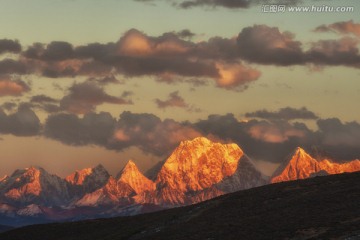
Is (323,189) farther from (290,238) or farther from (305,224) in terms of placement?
(290,238)

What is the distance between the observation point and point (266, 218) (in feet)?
367

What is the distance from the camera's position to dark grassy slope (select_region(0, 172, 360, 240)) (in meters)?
95.1

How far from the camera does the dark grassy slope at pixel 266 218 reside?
95.1 m

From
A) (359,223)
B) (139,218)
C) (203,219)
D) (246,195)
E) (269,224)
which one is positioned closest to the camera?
(359,223)

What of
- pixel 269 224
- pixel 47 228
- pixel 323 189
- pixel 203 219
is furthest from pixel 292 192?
pixel 47 228

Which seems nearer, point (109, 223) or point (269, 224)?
point (269, 224)

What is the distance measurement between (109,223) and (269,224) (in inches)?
2884

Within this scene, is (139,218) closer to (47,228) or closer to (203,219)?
(47,228)

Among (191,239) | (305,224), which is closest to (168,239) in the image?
(191,239)

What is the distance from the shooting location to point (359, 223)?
8888cm

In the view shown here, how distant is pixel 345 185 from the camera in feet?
418

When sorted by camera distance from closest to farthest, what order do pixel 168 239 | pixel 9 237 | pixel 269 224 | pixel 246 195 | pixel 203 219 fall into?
1. pixel 269 224
2. pixel 168 239
3. pixel 203 219
4. pixel 246 195
5. pixel 9 237

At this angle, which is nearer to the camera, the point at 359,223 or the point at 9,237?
the point at 359,223

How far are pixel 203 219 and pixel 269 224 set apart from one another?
74.4 feet
